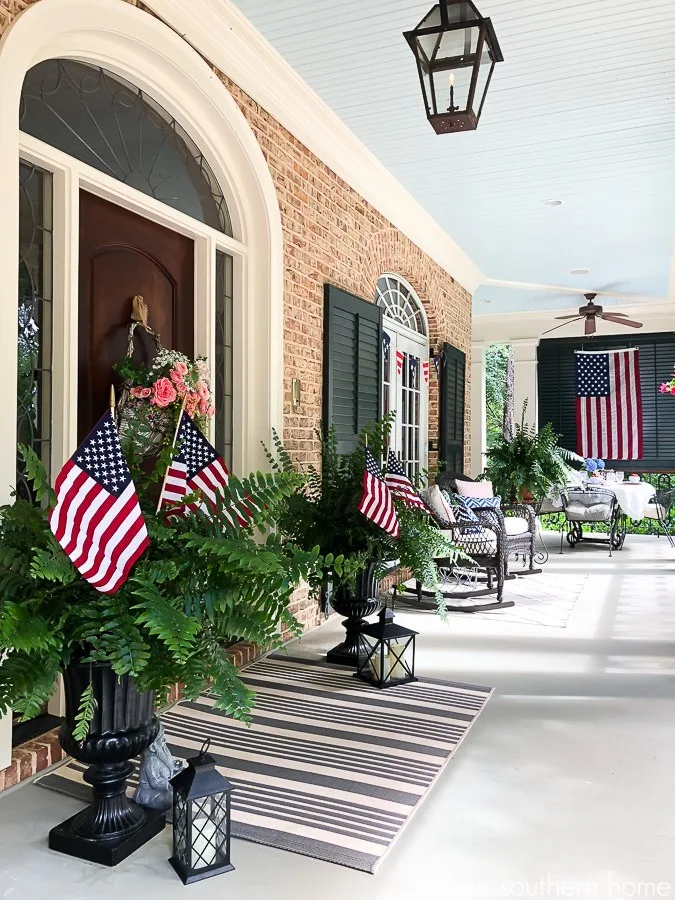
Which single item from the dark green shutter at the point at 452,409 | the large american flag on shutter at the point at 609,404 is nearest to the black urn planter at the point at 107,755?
the dark green shutter at the point at 452,409

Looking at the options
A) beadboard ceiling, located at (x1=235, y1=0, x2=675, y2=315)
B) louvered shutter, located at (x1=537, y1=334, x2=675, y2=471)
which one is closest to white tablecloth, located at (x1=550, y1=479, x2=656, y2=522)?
louvered shutter, located at (x1=537, y1=334, x2=675, y2=471)

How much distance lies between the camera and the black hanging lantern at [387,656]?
3764 mm

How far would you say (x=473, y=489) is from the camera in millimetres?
7383

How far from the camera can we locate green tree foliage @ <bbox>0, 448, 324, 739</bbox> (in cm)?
197

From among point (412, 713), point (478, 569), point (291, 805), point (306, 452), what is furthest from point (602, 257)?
point (291, 805)

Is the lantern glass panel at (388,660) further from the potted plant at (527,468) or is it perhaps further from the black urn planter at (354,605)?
the potted plant at (527,468)

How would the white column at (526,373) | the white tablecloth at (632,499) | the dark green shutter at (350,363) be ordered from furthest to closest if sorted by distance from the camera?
the white column at (526,373) < the white tablecloth at (632,499) < the dark green shutter at (350,363)

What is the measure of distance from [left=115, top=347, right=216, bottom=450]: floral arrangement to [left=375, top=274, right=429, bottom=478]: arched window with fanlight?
3.41 m

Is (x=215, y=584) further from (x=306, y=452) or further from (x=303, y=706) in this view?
(x=306, y=452)

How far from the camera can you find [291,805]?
2.57 m

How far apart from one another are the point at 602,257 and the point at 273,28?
5.69 meters

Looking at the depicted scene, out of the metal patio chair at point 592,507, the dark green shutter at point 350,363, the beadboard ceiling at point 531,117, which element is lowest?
the metal patio chair at point 592,507

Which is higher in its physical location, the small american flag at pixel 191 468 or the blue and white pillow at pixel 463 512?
the small american flag at pixel 191 468

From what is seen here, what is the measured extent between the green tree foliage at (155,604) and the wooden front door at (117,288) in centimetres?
117
